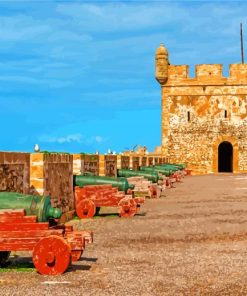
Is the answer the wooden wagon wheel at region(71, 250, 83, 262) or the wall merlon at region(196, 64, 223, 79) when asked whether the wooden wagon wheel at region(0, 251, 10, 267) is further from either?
the wall merlon at region(196, 64, 223, 79)

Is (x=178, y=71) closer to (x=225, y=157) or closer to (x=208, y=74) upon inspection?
(x=208, y=74)

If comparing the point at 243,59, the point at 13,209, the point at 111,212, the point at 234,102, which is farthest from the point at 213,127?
the point at 13,209

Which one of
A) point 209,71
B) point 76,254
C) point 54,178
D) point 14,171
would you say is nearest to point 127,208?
point 54,178

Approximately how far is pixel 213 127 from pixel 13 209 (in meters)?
30.6

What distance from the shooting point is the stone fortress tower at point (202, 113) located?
3506cm

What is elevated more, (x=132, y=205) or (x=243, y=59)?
(x=243, y=59)

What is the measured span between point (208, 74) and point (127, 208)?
25246 millimetres

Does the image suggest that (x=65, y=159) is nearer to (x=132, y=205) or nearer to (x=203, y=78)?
(x=132, y=205)

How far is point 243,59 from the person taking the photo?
49.9 m

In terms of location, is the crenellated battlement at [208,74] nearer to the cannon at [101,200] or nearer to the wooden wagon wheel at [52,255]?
the cannon at [101,200]

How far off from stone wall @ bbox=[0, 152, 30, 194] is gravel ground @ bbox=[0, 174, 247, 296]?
4.22ft

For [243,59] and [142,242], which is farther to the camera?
[243,59]

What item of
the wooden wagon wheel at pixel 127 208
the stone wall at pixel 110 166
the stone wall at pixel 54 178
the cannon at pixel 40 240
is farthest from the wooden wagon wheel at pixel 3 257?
the stone wall at pixel 110 166

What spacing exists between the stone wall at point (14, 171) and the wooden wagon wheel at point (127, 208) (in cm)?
237
